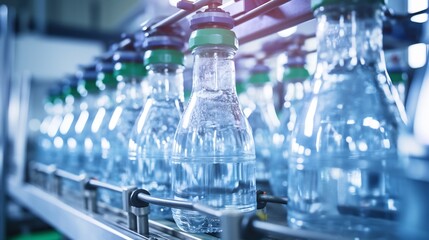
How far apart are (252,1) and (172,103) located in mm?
251

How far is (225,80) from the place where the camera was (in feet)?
2.03

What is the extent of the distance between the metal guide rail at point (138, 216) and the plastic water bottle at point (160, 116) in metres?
0.07

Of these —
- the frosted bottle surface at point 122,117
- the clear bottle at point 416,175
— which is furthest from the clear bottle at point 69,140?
the clear bottle at point 416,175

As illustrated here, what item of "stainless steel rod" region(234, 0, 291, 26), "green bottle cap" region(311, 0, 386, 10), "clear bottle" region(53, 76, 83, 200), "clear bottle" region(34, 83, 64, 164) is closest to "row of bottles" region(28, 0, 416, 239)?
"green bottle cap" region(311, 0, 386, 10)

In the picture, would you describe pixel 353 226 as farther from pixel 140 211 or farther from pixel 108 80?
pixel 108 80

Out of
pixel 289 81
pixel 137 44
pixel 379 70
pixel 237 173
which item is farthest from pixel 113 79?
pixel 379 70

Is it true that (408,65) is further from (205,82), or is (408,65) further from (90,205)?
(90,205)

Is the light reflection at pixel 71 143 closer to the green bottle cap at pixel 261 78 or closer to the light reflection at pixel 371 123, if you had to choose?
the green bottle cap at pixel 261 78

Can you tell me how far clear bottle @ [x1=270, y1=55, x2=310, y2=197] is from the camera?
2.89 feet

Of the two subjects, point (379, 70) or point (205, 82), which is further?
point (205, 82)

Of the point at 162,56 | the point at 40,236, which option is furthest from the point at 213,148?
the point at 40,236

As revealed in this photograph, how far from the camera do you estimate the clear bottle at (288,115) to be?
0.88 m

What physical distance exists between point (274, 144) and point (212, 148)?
447 millimetres

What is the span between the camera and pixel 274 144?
102 cm
